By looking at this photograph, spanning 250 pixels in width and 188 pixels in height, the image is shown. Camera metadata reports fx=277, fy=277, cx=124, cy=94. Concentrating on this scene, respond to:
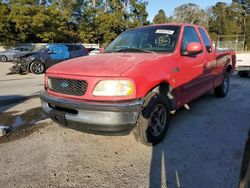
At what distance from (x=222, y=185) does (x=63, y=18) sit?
3646 cm

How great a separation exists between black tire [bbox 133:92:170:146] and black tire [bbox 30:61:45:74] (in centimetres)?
1196

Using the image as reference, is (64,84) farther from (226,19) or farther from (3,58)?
(226,19)

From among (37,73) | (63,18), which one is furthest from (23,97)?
(63,18)

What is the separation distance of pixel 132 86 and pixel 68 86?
0.93 m

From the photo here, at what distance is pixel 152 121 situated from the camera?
402 cm

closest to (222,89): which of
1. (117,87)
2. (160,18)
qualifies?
(117,87)

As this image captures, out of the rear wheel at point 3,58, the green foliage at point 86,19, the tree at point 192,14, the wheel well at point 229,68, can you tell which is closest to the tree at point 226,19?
the green foliage at point 86,19

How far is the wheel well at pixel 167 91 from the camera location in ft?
13.4

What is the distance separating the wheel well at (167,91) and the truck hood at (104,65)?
44 cm

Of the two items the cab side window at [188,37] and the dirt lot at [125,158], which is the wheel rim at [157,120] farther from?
the cab side window at [188,37]

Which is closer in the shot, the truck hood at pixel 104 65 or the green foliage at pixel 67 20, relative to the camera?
the truck hood at pixel 104 65

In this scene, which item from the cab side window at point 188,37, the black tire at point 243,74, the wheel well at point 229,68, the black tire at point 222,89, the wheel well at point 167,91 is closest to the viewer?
the wheel well at point 167,91

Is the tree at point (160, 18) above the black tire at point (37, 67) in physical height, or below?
above

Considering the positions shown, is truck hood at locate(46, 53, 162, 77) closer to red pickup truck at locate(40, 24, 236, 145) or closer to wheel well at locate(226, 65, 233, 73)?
red pickup truck at locate(40, 24, 236, 145)
